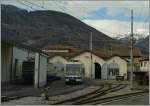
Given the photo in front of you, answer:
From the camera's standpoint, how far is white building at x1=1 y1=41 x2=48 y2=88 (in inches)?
1501

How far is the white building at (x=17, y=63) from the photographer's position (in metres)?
38.1

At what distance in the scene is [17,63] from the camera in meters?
44.7

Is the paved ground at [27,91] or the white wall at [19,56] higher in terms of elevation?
the white wall at [19,56]

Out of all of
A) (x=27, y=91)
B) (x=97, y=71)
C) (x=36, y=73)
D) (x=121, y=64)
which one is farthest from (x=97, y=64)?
(x=27, y=91)

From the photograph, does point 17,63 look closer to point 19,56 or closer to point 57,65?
point 19,56

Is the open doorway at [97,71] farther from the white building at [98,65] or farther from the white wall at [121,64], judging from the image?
the white wall at [121,64]

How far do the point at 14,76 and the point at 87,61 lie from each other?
30308 mm

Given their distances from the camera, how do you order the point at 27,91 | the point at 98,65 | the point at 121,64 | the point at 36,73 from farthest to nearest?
1. the point at 98,65
2. the point at 121,64
3. the point at 36,73
4. the point at 27,91

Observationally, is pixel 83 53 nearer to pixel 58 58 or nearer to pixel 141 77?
pixel 58 58

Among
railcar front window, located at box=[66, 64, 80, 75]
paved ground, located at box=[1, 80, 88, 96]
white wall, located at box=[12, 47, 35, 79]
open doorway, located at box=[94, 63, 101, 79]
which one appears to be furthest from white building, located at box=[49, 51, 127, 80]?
paved ground, located at box=[1, 80, 88, 96]

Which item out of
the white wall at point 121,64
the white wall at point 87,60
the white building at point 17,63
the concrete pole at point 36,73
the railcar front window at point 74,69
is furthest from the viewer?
the white wall at point 87,60

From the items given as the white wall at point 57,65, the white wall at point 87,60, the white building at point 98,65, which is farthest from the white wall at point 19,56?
the white wall at point 87,60

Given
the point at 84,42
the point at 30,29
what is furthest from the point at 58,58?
the point at 30,29

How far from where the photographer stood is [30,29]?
18088 centimetres
